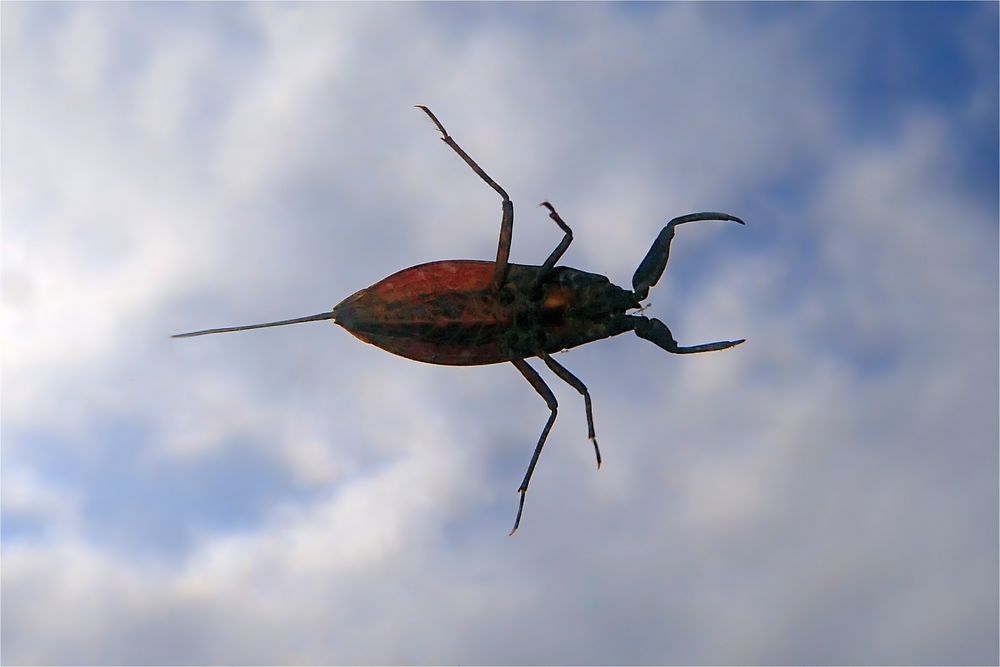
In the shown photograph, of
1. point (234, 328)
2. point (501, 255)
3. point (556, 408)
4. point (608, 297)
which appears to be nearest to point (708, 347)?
point (608, 297)

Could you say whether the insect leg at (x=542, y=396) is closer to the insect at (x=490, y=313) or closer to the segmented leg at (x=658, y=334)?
the insect at (x=490, y=313)

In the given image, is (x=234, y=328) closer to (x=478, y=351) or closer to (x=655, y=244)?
(x=478, y=351)

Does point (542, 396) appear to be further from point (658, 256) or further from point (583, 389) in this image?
point (658, 256)

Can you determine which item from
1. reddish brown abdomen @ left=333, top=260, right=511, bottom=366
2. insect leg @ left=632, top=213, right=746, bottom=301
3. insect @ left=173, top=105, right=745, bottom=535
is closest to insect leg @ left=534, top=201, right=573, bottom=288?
insect @ left=173, top=105, right=745, bottom=535

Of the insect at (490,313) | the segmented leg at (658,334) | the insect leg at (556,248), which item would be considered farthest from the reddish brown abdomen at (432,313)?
the segmented leg at (658,334)

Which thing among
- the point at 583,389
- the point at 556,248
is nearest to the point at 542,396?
the point at 583,389

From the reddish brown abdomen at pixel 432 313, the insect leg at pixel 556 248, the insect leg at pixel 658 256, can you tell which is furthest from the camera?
the insect leg at pixel 658 256

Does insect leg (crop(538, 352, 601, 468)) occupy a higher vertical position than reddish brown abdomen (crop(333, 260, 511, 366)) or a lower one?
lower

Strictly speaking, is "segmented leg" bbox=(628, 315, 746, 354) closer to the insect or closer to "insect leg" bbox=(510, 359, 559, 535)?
the insect
